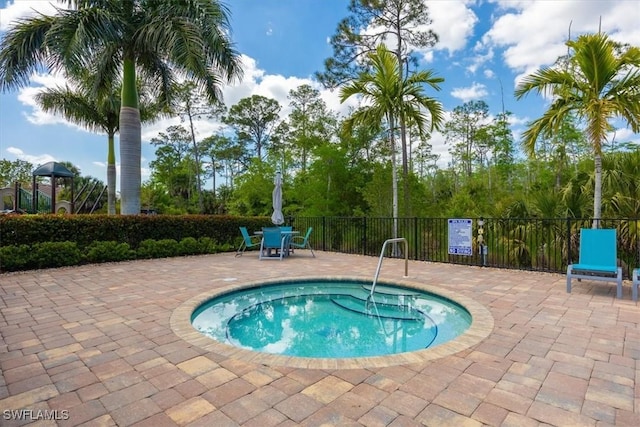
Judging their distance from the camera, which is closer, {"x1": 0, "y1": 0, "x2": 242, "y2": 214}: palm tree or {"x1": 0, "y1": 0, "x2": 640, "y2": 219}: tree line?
{"x1": 0, "y1": 0, "x2": 640, "y2": 219}: tree line

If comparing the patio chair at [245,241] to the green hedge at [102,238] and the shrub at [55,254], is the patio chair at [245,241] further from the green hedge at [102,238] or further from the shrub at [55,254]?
the shrub at [55,254]

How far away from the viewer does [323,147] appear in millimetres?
14641

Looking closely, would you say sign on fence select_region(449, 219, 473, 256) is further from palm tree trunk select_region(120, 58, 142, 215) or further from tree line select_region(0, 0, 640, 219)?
palm tree trunk select_region(120, 58, 142, 215)

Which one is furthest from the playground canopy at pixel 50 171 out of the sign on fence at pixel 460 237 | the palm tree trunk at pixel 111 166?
the sign on fence at pixel 460 237

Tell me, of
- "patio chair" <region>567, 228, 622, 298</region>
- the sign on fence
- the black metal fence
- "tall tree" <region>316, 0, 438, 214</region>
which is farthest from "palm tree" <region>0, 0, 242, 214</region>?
"patio chair" <region>567, 228, 622, 298</region>

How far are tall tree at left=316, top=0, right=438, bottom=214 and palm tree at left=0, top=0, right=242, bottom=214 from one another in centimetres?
434

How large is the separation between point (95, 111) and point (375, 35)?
11291 mm

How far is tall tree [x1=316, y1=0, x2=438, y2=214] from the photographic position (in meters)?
11.0

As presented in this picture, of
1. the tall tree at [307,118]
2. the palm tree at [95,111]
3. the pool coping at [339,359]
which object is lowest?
the pool coping at [339,359]

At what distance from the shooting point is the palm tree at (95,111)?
12414mm

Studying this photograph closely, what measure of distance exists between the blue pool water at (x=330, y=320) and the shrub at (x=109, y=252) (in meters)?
4.28

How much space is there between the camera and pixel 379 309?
4.44 m

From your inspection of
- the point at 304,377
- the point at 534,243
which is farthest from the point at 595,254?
the point at 304,377

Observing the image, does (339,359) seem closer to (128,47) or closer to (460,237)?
(460,237)
